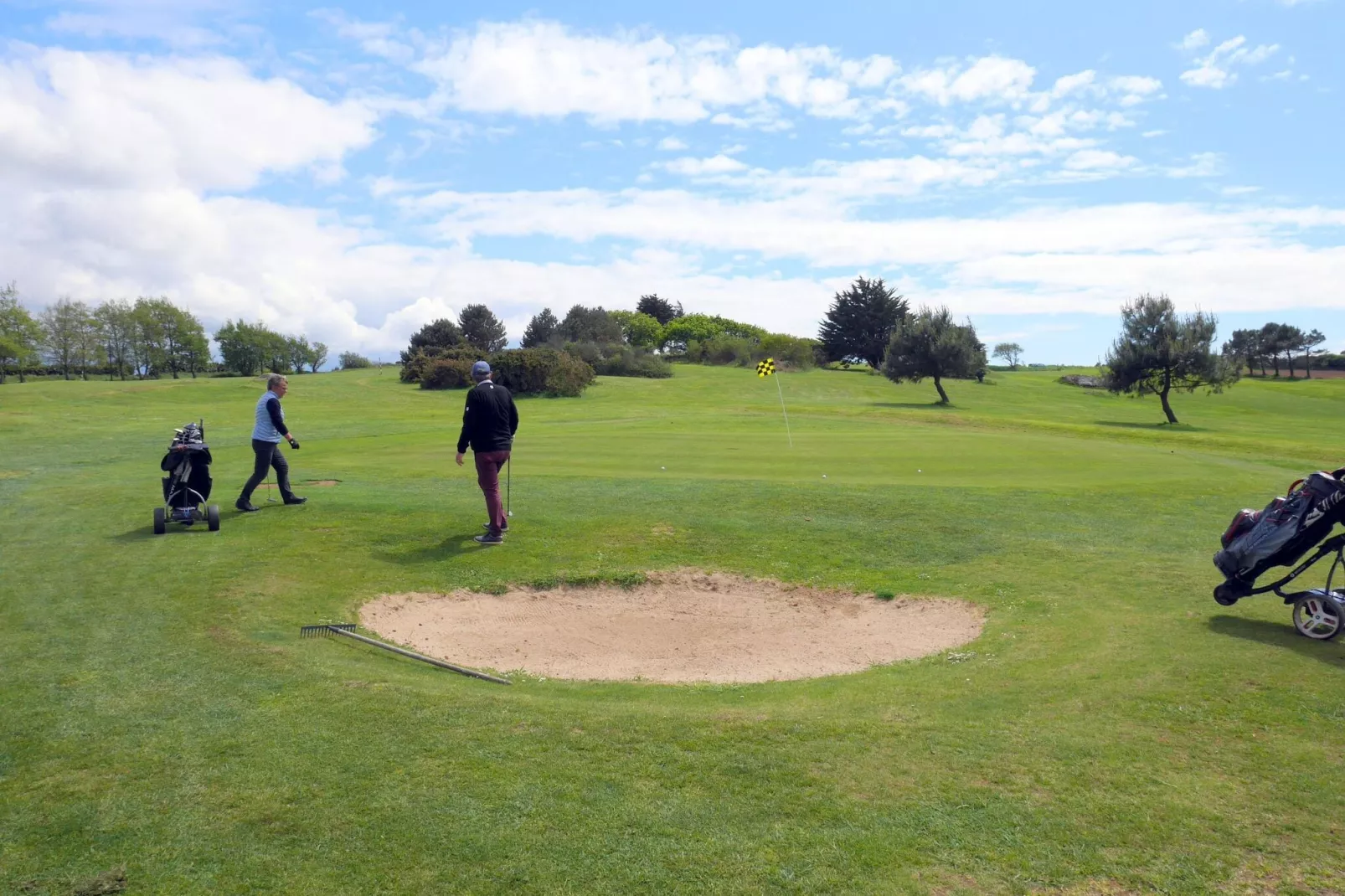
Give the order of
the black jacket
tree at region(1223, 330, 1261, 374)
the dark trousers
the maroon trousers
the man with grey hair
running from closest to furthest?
the maroon trousers
the black jacket
the man with grey hair
the dark trousers
tree at region(1223, 330, 1261, 374)

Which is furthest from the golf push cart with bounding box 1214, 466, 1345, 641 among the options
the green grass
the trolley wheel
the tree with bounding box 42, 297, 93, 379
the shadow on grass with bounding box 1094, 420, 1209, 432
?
the tree with bounding box 42, 297, 93, 379

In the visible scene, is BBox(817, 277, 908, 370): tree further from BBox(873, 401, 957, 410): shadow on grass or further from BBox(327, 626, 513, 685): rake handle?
BBox(327, 626, 513, 685): rake handle

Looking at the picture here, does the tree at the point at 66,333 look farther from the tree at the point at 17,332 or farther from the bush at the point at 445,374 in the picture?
the bush at the point at 445,374

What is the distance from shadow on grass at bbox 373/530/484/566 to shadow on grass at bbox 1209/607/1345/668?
920 centimetres

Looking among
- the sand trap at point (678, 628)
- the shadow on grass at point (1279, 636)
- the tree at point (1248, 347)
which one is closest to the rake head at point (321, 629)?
the sand trap at point (678, 628)

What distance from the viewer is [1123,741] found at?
6.36 metres

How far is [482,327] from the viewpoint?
97.1 metres

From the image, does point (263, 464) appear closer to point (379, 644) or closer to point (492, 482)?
point (492, 482)

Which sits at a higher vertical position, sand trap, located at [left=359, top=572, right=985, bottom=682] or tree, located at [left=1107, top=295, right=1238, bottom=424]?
tree, located at [left=1107, top=295, right=1238, bottom=424]

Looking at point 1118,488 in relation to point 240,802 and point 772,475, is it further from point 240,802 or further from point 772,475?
point 240,802

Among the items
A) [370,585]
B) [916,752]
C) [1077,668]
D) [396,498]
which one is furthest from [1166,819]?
[396,498]

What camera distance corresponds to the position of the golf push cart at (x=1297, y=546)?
8.48 m

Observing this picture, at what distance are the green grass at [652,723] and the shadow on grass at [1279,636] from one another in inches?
2.6

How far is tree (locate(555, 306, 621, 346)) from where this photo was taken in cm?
9975
